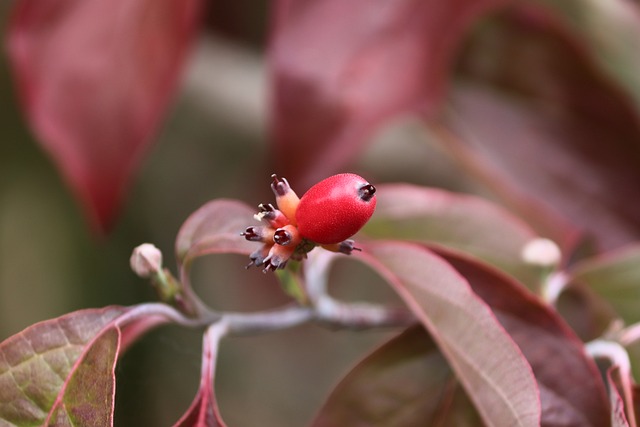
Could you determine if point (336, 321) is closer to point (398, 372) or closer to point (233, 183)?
point (398, 372)

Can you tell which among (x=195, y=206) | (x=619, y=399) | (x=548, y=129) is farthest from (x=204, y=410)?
(x=195, y=206)

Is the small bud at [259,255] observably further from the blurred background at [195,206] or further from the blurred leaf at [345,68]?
the blurred background at [195,206]

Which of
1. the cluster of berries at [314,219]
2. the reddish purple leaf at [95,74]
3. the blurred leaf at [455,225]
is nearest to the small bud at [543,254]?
the blurred leaf at [455,225]

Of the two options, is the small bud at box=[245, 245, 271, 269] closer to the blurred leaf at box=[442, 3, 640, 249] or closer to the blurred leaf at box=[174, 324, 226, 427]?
the blurred leaf at box=[174, 324, 226, 427]

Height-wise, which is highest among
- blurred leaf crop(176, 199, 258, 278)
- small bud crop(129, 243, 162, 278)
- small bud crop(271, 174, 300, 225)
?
small bud crop(271, 174, 300, 225)

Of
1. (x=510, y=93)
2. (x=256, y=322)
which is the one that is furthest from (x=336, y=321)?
(x=510, y=93)

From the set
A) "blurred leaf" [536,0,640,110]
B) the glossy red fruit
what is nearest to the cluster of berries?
the glossy red fruit

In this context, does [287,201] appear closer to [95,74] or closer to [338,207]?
[338,207]
